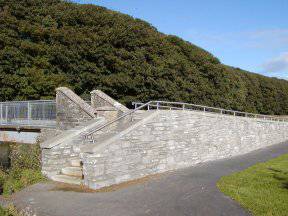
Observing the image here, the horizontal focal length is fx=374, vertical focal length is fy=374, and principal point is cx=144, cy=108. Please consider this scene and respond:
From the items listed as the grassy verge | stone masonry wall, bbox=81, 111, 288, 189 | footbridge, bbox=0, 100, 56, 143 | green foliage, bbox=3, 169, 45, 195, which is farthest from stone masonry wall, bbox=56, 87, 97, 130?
green foliage, bbox=3, 169, 45, 195

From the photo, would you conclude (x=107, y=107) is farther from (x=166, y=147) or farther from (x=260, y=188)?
(x=260, y=188)

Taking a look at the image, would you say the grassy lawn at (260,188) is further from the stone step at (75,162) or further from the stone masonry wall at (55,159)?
the stone masonry wall at (55,159)

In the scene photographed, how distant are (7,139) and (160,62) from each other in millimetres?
10073

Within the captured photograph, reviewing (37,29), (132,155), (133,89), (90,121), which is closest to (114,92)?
(133,89)

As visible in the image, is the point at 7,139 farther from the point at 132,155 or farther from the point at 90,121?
the point at 132,155

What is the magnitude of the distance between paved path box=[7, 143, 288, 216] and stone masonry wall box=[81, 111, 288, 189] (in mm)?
706

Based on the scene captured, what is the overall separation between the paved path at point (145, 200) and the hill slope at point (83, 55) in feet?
31.1

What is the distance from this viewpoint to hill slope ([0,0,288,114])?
20438 millimetres

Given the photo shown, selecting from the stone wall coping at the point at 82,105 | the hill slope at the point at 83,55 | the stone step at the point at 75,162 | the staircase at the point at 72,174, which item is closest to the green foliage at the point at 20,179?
the staircase at the point at 72,174

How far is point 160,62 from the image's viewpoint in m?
22.8

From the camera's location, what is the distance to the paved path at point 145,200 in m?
9.12

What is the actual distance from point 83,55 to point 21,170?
1006 centimetres

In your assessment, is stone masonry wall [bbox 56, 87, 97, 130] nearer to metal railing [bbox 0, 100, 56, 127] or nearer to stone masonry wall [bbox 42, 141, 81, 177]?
metal railing [bbox 0, 100, 56, 127]

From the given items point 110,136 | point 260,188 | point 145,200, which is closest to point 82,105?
point 110,136
